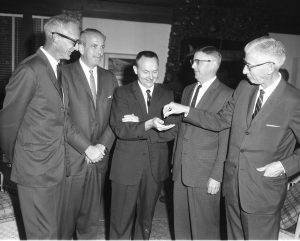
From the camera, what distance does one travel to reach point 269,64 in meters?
2.31

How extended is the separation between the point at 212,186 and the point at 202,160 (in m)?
0.24

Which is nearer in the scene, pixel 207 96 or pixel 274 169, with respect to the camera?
pixel 274 169

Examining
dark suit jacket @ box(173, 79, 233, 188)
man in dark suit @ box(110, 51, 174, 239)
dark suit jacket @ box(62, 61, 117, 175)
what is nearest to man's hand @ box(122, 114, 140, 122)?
man in dark suit @ box(110, 51, 174, 239)

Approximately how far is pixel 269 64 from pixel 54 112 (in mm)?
1641

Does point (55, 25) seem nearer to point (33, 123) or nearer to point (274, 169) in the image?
point (33, 123)

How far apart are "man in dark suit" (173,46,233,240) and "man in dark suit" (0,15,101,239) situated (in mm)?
→ 1065

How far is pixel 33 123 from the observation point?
2.37 meters

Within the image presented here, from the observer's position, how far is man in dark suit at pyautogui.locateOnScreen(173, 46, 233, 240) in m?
2.80

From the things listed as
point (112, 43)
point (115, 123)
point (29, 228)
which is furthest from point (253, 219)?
point (112, 43)

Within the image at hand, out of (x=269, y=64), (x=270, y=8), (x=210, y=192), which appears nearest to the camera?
(x=269, y=64)

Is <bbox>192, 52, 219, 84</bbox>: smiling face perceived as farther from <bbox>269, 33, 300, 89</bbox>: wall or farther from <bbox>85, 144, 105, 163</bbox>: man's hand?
<bbox>269, 33, 300, 89</bbox>: wall

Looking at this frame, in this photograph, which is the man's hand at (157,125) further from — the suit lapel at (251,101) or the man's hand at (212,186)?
the suit lapel at (251,101)

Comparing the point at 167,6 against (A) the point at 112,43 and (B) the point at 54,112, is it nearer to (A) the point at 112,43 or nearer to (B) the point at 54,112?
(A) the point at 112,43

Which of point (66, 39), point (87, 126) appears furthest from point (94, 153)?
point (66, 39)
